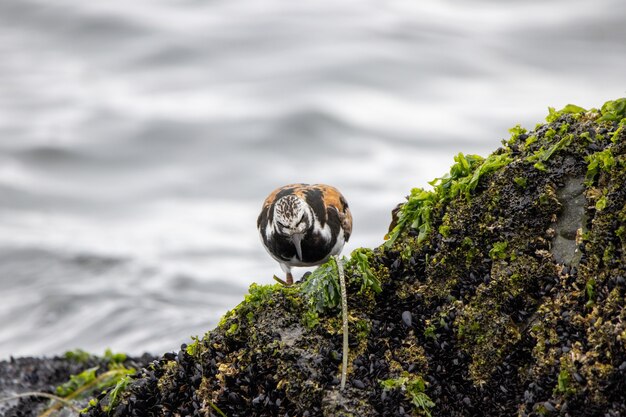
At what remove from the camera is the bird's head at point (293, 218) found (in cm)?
557

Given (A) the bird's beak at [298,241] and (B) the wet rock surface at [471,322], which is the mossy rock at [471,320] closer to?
(B) the wet rock surface at [471,322]

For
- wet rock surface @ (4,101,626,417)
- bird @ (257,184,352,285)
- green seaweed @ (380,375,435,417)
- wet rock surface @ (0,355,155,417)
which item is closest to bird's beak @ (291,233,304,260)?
bird @ (257,184,352,285)

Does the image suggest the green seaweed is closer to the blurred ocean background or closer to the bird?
the bird

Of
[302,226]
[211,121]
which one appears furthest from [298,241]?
[211,121]

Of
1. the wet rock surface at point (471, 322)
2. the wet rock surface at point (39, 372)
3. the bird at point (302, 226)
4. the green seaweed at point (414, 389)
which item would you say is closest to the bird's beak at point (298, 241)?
the bird at point (302, 226)

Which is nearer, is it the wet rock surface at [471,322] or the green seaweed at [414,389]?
the wet rock surface at [471,322]

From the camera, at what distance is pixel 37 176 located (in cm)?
1486

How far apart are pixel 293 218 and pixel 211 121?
1049cm

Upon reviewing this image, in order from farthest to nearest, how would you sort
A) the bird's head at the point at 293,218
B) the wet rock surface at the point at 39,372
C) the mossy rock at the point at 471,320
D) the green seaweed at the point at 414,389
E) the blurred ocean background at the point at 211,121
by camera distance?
1. the blurred ocean background at the point at 211,121
2. the wet rock surface at the point at 39,372
3. the bird's head at the point at 293,218
4. the green seaweed at the point at 414,389
5. the mossy rock at the point at 471,320

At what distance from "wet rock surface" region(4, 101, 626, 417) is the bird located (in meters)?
2.08

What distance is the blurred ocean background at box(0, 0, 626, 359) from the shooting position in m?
11.0

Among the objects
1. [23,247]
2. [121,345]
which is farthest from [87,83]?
[121,345]

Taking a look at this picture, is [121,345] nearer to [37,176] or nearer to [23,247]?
Result: [23,247]

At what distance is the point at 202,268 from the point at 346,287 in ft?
26.5
